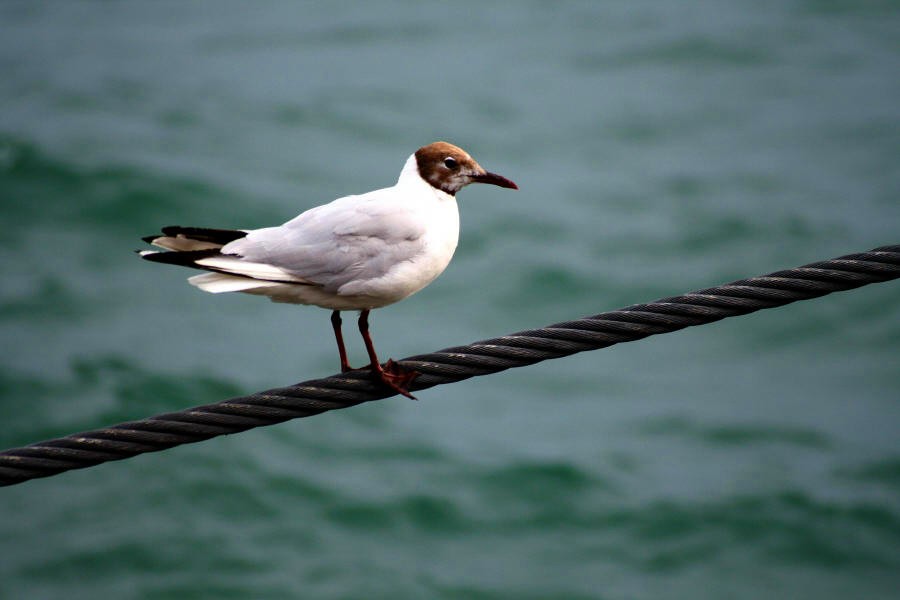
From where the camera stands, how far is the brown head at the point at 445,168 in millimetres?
5406

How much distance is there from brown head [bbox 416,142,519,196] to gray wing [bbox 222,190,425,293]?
30 cm

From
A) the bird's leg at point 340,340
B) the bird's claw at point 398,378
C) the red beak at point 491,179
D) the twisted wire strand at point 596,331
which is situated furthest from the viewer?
the red beak at point 491,179

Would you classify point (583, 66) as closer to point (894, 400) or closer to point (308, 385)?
point (894, 400)

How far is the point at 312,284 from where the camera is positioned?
4.98 meters

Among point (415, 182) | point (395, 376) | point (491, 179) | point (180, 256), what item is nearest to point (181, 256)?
point (180, 256)

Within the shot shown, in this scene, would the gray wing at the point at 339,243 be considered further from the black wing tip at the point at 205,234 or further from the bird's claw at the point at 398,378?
the bird's claw at the point at 398,378

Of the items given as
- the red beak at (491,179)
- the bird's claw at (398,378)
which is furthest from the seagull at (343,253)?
the red beak at (491,179)

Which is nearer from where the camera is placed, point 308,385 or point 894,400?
point 308,385

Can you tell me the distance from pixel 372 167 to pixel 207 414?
677 inches

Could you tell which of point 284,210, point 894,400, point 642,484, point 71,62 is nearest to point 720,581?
point 642,484

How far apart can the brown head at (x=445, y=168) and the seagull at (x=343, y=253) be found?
68 mm

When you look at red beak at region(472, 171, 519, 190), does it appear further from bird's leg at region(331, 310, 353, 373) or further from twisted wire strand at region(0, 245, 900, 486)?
twisted wire strand at region(0, 245, 900, 486)

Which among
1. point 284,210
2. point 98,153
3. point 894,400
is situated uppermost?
point 98,153

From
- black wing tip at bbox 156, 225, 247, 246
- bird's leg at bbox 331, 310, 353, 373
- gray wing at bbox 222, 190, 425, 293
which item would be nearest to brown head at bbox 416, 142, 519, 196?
gray wing at bbox 222, 190, 425, 293
